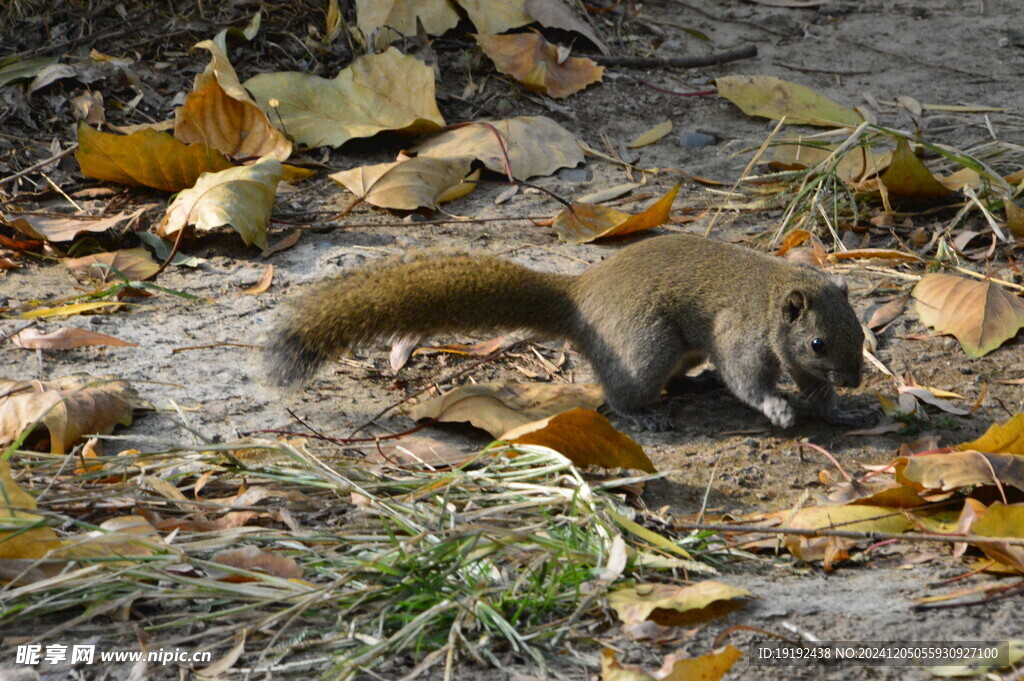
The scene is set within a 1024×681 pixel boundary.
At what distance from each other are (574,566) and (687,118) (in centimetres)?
419

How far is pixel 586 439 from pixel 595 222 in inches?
83.7

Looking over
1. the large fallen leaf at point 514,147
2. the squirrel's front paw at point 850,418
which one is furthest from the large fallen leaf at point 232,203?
the squirrel's front paw at point 850,418

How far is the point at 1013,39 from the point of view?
22.2ft

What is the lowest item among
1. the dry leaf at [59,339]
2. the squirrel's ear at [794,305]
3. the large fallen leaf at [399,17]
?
the dry leaf at [59,339]

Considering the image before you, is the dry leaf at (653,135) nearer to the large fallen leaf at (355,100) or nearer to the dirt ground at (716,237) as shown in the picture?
the dirt ground at (716,237)

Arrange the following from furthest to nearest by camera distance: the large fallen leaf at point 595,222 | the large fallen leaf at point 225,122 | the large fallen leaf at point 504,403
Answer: the large fallen leaf at point 225,122
the large fallen leaf at point 595,222
the large fallen leaf at point 504,403

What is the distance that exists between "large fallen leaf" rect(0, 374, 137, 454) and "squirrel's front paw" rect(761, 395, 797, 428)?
218cm

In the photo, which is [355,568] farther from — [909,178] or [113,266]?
[909,178]

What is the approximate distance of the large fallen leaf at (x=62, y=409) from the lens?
3.00 metres

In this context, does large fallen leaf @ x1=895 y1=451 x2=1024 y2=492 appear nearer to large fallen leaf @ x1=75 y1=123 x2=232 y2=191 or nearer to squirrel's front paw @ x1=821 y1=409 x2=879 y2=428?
squirrel's front paw @ x1=821 y1=409 x2=879 y2=428

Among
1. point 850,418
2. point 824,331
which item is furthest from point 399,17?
point 850,418

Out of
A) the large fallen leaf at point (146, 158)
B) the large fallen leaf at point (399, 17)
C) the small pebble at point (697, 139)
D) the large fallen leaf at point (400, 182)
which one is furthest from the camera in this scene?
the small pebble at point (697, 139)

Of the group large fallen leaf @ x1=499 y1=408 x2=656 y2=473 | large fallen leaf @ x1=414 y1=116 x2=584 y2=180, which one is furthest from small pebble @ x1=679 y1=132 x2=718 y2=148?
large fallen leaf @ x1=499 y1=408 x2=656 y2=473

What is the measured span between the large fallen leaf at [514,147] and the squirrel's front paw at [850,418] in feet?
7.08
